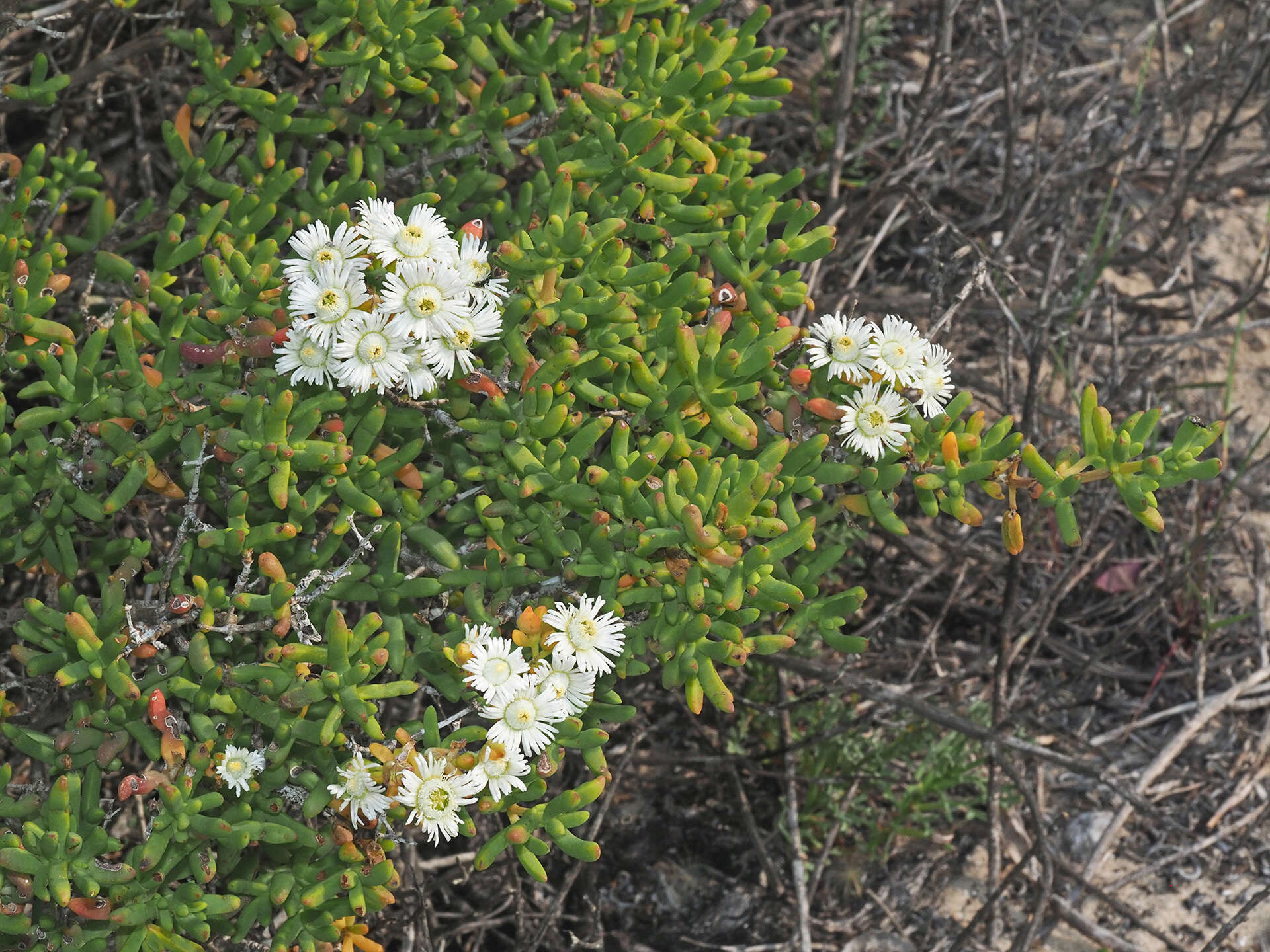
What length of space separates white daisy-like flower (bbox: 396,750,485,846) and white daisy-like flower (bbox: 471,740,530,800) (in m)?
0.02

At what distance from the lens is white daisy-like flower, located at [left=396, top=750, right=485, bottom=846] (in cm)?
204

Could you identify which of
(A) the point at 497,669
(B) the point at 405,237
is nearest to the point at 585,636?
(A) the point at 497,669

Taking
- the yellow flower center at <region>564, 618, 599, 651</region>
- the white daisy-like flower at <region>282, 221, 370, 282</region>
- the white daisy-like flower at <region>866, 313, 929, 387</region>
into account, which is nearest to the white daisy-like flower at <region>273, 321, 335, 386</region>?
the white daisy-like flower at <region>282, 221, 370, 282</region>

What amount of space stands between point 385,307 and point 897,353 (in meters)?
0.99

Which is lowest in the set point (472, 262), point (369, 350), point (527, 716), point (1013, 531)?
point (527, 716)

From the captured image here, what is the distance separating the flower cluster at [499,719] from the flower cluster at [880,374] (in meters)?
0.62

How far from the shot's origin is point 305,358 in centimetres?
221

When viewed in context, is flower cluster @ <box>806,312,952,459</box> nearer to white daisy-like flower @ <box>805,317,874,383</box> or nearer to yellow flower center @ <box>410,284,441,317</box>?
white daisy-like flower @ <box>805,317,874,383</box>

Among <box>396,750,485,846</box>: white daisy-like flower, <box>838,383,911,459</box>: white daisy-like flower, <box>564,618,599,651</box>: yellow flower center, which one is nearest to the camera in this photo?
<box>396,750,485,846</box>: white daisy-like flower

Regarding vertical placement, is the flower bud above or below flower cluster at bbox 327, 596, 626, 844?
above

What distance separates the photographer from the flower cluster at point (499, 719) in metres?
2.07

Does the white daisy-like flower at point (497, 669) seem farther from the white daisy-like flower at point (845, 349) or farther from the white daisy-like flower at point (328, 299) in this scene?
the white daisy-like flower at point (845, 349)

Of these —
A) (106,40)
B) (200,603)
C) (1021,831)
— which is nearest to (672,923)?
(1021,831)

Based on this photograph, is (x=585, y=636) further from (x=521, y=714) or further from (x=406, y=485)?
(x=406, y=485)
